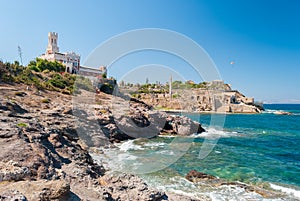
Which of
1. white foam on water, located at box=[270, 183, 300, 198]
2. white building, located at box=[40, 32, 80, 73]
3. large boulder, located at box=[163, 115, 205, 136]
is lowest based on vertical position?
white foam on water, located at box=[270, 183, 300, 198]

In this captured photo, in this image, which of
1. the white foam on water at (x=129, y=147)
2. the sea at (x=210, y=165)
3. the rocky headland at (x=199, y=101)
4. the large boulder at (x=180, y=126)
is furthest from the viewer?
the rocky headland at (x=199, y=101)

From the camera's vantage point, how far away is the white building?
64.9 meters

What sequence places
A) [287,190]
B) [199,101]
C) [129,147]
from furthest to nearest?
[199,101] < [129,147] < [287,190]

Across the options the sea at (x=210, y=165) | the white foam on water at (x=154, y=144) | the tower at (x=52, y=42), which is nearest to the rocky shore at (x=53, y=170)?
the sea at (x=210, y=165)

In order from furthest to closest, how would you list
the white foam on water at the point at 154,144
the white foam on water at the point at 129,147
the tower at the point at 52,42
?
the tower at the point at 52,42 → the white foam on water at the point at 154,144 → the white foam on water at the point at 129,147

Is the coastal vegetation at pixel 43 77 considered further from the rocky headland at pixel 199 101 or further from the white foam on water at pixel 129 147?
the rocky headland at pixel 199 101

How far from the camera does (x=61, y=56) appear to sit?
6681cm

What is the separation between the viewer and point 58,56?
217ft

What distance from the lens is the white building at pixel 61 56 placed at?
213 feet

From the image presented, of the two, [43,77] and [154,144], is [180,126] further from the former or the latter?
[43,77]

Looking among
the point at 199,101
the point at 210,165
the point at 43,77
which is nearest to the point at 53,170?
the point at 210,165

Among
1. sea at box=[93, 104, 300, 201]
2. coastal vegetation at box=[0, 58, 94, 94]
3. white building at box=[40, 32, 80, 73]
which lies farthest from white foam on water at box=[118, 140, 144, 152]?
white building at box=[40, 32, 80, 73]

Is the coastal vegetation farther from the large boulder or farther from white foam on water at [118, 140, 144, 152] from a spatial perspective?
white foam on water at [118, 140, 144, 152]

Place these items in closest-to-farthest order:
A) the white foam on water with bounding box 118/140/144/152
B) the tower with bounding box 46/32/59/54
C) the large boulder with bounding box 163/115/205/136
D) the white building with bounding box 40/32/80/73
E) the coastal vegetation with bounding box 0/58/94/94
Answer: the white foam on water with bounding box 118/140/144/152 → the large boulder with bounding box 163/115/205/136 → the coastal vegetation with bounding box 0/58/94/94 → the white building with bounding box 40/32/80/73 → the tower with bounding box 46/32/59/54
